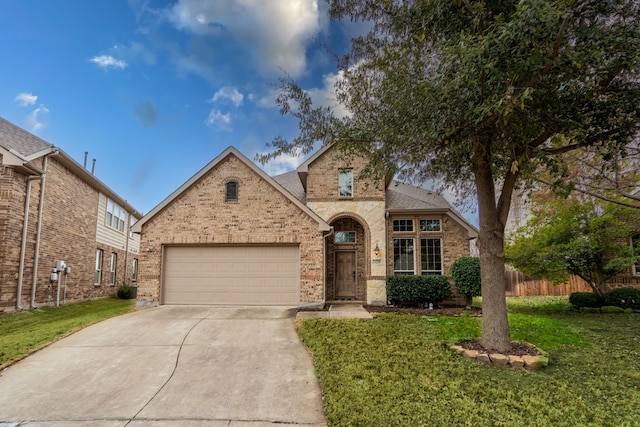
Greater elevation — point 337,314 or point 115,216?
point 115,216

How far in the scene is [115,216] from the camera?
20.4 meters

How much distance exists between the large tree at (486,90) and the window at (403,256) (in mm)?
6571

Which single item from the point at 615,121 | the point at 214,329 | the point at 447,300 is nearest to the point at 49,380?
the point at 214,329

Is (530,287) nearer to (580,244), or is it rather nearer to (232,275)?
(580,244)

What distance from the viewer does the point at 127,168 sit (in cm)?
2567

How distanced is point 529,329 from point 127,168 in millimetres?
26046

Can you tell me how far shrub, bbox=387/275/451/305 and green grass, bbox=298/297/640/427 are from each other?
4.41 m

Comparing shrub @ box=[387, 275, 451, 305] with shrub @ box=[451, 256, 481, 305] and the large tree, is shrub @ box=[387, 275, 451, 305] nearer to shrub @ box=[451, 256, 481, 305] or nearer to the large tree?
shrub @ box=[451, 256, 481, 305]

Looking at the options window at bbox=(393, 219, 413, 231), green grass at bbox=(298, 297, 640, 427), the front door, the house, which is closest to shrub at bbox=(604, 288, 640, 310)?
green grass at bbox=(298, 297, 640, 427)

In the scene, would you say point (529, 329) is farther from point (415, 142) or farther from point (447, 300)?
point (415, 142)

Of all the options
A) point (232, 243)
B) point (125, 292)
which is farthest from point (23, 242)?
point (125, 292)

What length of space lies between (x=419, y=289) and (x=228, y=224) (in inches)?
292

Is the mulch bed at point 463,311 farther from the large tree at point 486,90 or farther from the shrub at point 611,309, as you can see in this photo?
the shrub at point 611,309

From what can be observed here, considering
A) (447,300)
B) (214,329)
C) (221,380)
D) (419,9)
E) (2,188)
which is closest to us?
(221,380)
